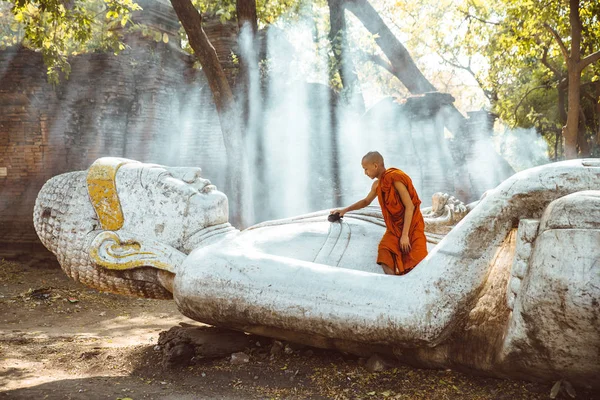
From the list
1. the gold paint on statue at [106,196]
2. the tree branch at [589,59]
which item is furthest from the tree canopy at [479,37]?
the gold paint on statue at [106,196]

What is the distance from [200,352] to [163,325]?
2.90 metres

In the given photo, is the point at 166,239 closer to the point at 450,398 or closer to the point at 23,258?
the point at 450,398

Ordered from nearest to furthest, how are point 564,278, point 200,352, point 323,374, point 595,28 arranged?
1. point 564,278
2. point 323,374
3. point 200,352
4. point 595,28

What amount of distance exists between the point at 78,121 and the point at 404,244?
8.63 meters

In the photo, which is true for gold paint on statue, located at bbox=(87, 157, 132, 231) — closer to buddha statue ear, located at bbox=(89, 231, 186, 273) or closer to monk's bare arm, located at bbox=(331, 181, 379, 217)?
buddha statue ear, located at bbox=(89, 231, 186, 273)

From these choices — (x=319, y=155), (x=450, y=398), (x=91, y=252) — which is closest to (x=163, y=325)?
(x=91, y=252)

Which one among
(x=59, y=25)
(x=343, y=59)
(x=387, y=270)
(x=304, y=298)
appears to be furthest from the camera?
(x=343, y=59)

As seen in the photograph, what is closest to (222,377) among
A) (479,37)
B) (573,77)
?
(573,77)

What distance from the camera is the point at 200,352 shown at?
3498mm

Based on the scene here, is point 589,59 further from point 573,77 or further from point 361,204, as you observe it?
point 361,204

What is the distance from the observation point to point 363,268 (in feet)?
11.4

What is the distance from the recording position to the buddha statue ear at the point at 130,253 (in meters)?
3.62

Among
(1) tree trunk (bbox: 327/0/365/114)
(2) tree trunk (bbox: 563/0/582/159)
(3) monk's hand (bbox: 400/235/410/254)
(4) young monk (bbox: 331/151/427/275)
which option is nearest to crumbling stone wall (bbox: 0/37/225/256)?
(1) tree trunk (bbox: 327/0/365/114)

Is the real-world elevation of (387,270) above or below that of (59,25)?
below
